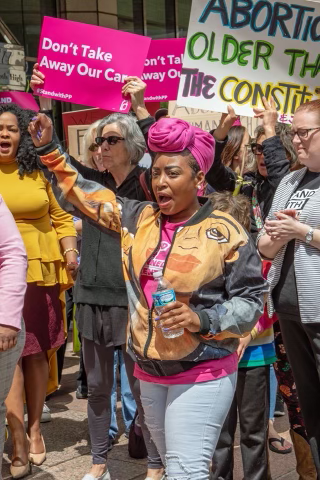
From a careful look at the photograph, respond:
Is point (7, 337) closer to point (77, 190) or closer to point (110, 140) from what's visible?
point (77, 190)

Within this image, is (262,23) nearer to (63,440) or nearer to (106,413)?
(106,413)

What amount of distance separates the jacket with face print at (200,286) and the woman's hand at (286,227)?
0.54 meters

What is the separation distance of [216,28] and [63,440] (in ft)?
9.25

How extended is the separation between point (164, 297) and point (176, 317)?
0.29 feet

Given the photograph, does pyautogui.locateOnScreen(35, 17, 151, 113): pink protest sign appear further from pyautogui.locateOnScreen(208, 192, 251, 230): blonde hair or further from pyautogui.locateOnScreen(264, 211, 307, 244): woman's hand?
pyautogui.locateOnScreen(264, 211, 307, 244): woman's hand

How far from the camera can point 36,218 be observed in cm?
534

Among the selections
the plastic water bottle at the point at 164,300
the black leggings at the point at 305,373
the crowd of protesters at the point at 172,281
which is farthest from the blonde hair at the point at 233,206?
the plastic water bottle at the point at 164,300

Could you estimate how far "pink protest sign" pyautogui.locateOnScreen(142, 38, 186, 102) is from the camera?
6637 millimetres

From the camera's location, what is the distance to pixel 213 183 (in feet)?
16.3

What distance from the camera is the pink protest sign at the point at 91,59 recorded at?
15.8 ft

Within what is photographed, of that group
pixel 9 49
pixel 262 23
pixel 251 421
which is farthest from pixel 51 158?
pixel 9 49

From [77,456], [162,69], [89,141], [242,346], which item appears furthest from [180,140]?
[162,69]

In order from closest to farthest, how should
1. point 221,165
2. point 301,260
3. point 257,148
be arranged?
point 301,260, point 221,165, point 257,148

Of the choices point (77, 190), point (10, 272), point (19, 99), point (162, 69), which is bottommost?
point (10, 272)
